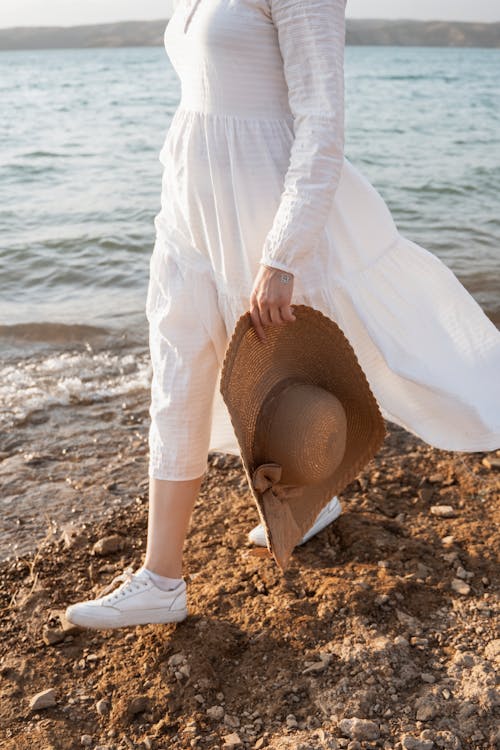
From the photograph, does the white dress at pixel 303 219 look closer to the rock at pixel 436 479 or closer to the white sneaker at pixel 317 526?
the white sneaker at pixel 317 526

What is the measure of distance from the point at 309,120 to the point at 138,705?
1548mm

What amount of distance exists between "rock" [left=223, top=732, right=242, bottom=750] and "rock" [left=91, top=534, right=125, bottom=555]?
1014 millimetres

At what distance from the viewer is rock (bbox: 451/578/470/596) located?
2.64 m

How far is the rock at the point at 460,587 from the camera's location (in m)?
2.64

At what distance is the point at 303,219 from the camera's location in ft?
6.99

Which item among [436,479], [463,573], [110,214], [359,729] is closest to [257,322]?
[359,729]

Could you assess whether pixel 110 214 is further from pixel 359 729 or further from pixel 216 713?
pixel 359 729

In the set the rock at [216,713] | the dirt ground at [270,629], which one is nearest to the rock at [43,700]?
the dirt ground at [270,629]

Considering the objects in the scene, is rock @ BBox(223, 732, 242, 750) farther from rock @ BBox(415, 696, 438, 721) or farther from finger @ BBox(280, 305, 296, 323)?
finger @ BBox(280, 305, 296, 323)

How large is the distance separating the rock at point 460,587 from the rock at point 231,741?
2.86 ft

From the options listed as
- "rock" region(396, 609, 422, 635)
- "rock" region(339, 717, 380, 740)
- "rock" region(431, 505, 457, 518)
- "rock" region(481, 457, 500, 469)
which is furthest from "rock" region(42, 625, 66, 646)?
"rock" region(481, 457, 500, 469)

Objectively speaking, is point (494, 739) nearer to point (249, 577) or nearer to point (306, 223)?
point (249, 577)

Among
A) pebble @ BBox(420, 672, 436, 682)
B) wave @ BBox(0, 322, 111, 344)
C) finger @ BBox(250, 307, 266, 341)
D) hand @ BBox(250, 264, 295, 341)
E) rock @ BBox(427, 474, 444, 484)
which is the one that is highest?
hand @ BBox(250, 264, 295, 341)

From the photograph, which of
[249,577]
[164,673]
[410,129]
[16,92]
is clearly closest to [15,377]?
[249,577]
